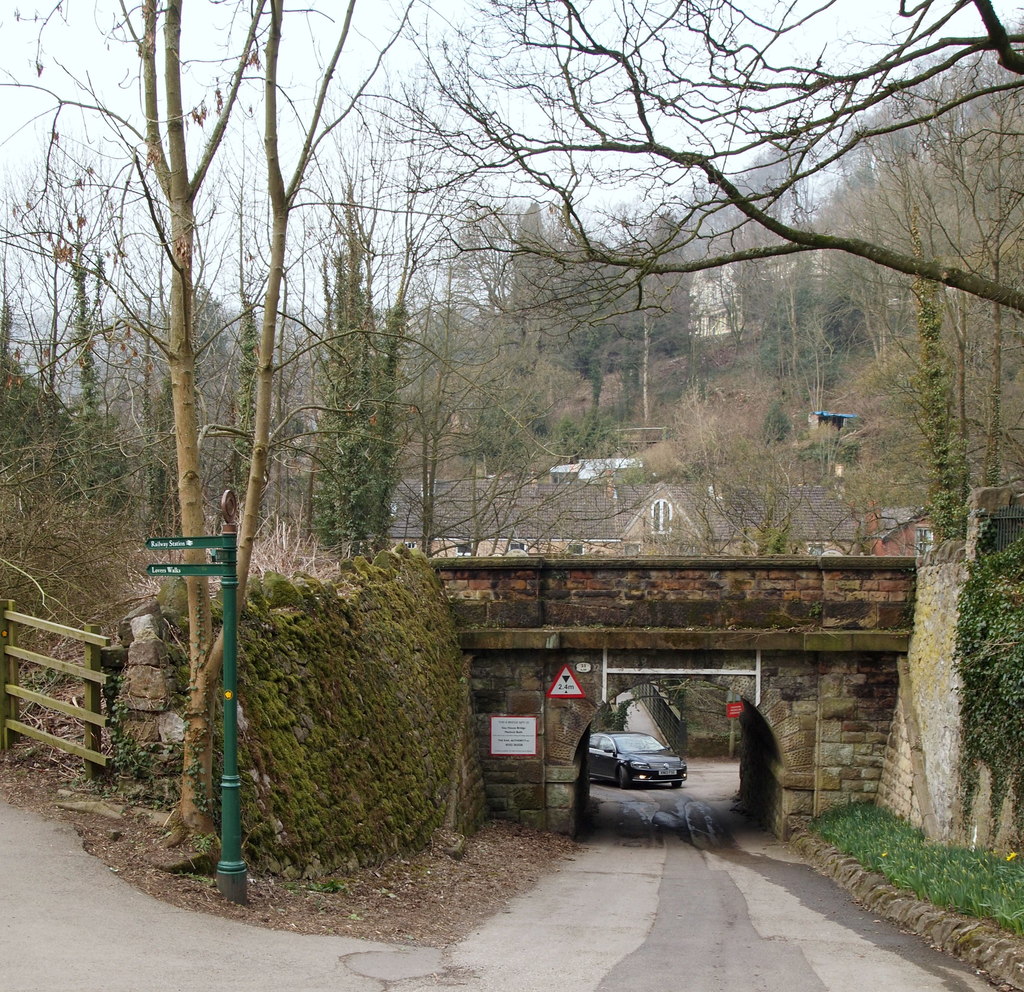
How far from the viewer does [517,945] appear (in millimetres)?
7738

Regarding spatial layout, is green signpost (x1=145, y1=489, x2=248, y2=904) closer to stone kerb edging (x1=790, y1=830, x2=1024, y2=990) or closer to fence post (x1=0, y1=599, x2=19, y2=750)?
fence post (x1=0, y1=599, x2=19, y2=750)

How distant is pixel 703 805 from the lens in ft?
73.1

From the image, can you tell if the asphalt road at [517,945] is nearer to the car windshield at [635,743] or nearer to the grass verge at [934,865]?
the grass verge at [934,865]

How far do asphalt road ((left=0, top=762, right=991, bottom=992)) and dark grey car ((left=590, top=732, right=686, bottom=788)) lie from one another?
13.0 metres

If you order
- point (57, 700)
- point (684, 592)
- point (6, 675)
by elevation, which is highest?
point (684, 592)

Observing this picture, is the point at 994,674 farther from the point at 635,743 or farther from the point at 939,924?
the point at 635,743

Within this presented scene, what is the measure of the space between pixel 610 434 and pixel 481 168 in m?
25.5

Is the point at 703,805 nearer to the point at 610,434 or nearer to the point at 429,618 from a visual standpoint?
the point at 429,618

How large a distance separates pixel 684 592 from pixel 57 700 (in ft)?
29.6

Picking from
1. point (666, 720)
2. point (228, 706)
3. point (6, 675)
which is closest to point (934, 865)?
point (228, 706)

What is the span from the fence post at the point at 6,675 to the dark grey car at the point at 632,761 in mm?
18771

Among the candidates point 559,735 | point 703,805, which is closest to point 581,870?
point 559,735

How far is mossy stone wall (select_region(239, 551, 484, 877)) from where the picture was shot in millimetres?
7668

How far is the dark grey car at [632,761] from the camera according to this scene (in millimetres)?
25250
